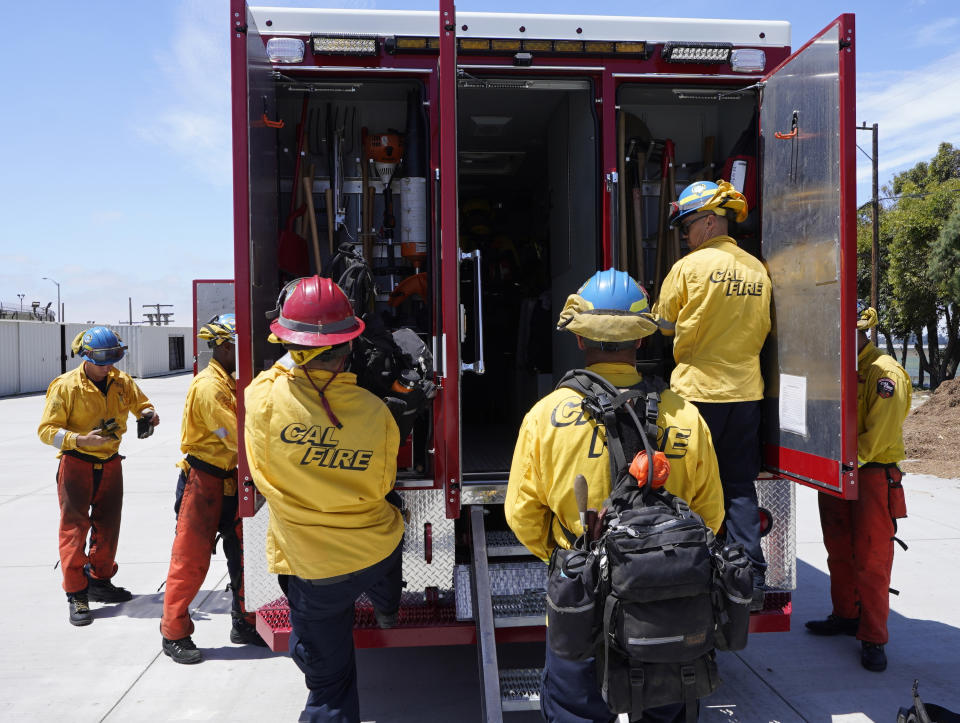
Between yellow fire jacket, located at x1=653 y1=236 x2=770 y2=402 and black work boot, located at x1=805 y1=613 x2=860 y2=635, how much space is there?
194cm

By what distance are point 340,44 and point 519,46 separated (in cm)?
83

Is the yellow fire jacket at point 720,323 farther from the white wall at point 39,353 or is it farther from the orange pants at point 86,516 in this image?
the white wall at point 39,353

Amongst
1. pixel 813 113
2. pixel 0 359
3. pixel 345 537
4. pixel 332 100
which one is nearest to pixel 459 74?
pixel 332 100

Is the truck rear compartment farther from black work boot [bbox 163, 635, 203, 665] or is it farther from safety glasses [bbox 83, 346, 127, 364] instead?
safety glasses [bbox 83, 346, 127, 364]

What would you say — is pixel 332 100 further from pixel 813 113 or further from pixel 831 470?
pixel 831 470

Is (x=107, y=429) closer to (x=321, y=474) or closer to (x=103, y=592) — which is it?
(x=103, y=592)

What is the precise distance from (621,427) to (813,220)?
157 cm

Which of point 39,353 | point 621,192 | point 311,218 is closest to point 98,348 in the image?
point 311,218

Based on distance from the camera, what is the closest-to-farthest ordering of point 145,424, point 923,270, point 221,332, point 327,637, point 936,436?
point 327,637
point 221,332
point 145,424
point 936,436
point 923,270

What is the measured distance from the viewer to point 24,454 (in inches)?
447

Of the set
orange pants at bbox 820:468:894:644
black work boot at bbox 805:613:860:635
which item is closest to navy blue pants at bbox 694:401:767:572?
orange pants at bbox 820:468:894:644

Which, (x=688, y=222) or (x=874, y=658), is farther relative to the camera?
(x=874, y=658)

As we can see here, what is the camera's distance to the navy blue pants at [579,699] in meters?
2.19

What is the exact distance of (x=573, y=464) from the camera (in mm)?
2182
